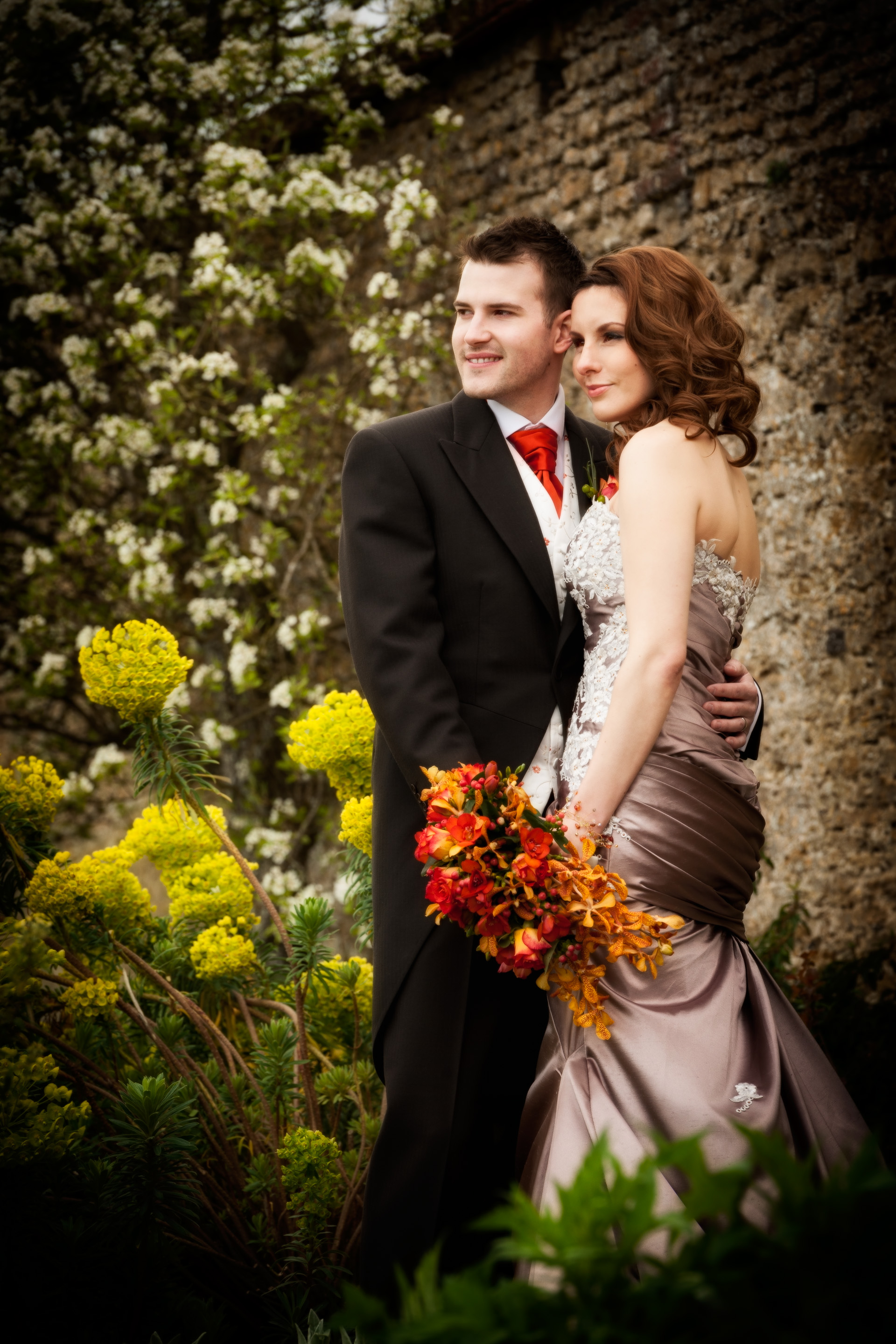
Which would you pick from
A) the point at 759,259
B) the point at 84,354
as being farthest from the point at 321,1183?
the point at 84,354

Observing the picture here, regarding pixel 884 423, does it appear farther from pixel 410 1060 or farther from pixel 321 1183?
pixel 321 1183

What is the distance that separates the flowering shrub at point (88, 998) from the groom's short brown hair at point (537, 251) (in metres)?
1.76

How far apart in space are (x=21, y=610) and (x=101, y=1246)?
4.54m

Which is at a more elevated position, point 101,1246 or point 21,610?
point 21,610

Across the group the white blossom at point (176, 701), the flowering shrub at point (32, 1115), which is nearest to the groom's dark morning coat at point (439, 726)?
the white blossom at point (176, 701)

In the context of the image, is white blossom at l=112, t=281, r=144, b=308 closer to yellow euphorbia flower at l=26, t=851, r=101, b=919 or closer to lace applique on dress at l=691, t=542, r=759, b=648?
yellow euphorbia flower at l=26, t=851, r=101, b=919

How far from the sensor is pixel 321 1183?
1.97 m

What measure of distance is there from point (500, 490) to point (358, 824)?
0.84 m

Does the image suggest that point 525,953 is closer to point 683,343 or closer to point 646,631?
point 646,631

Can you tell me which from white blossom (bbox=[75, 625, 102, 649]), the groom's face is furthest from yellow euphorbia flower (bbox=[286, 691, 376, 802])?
white blossom (bbox=[75, 625, 102, 649])

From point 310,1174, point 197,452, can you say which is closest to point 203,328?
point 197,452

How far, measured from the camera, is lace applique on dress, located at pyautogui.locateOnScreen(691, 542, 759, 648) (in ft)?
6.46

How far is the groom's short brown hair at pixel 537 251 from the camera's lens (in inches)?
88.3

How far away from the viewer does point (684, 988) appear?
1.74 metres
